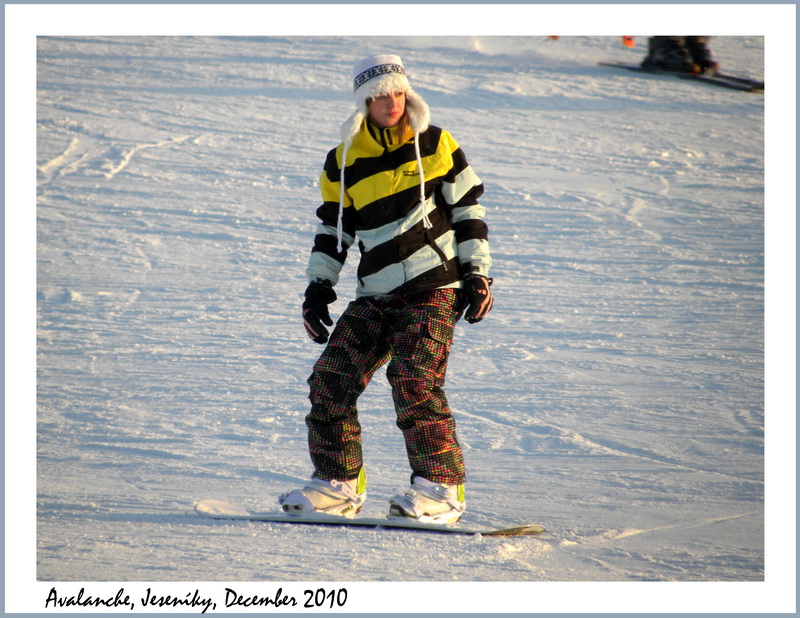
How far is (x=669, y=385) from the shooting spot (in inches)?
177

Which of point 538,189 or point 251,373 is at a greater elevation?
point 538,189

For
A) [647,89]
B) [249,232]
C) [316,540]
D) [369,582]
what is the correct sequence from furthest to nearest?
[647,89], [249,232], [316,540], [369,582]

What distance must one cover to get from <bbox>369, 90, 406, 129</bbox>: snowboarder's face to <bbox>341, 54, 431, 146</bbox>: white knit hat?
0.7 inches

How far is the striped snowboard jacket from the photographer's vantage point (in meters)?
2.97

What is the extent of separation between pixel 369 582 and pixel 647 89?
24.8ft

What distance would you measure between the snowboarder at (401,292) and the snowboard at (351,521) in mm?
35

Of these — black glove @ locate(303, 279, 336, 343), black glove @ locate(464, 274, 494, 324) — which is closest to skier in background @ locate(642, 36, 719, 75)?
black glove @ locate(464, 274, 494, 324)

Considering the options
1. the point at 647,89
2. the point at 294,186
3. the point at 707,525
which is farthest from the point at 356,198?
the point at 647,89

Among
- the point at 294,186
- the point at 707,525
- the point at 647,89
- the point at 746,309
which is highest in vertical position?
the point at 647,89

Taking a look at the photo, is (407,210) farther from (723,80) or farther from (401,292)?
(723,80)

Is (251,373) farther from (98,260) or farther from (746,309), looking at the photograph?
(746,309)

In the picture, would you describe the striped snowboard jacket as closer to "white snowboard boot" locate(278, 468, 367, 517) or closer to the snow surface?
"white snowboard boot" locate(278, 468, 367, 517)

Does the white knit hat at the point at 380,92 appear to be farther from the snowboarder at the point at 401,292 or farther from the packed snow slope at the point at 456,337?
the packed snow slope at the point at 456,337

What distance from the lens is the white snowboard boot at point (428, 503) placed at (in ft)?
9.49
